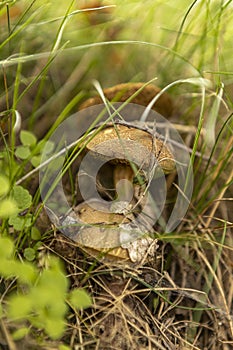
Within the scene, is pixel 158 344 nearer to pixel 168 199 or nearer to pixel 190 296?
pixel 190 296

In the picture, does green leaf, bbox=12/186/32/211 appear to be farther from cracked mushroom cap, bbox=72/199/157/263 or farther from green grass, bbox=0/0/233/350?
cracked mushroom cap, bbox=72/199/157/263

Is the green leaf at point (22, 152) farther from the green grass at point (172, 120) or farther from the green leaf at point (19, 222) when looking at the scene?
the green leaf at point (19, 222)

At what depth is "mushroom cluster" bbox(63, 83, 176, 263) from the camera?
3.56 feet

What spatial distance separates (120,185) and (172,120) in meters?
0.26

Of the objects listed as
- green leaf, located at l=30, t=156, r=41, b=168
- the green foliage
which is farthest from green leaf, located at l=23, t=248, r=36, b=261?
the green foliage

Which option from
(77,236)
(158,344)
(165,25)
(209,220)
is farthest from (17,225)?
(165,25)

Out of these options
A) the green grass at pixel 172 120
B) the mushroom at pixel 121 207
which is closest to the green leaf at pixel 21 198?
the green grass at pixel 172 120

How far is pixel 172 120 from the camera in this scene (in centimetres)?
132

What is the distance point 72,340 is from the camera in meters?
0.97

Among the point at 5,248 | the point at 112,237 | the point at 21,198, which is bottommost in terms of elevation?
the point at 112,237

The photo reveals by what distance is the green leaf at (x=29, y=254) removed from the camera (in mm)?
1043

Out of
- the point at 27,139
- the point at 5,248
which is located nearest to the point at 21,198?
the point at 27,139

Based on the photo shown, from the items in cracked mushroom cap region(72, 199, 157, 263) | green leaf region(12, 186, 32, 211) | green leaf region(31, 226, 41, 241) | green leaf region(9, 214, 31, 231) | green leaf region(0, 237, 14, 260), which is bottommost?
cracked mushroom cap region(72, 199, 157, 263)

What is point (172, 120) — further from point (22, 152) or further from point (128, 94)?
point (22, 152)
